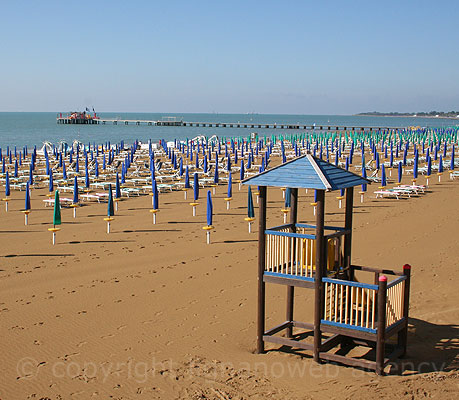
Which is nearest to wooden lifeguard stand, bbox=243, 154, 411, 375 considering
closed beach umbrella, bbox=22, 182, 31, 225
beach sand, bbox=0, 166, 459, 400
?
beach sand, bbox=0, 166, 459, 400

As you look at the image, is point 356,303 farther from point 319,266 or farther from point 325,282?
point 319,266

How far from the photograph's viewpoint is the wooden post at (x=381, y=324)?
6605mm

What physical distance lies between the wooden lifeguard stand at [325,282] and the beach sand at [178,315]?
290 mm

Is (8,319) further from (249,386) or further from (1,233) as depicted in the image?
(1,233)

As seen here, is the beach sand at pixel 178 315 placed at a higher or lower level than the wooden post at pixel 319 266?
lower

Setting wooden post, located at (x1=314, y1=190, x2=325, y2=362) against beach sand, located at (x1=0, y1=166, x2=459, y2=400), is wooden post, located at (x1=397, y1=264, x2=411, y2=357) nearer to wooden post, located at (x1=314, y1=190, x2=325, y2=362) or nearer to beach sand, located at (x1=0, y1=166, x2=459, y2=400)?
beach sand, located at (x1=0, y1=166, x2=459, y2=400)

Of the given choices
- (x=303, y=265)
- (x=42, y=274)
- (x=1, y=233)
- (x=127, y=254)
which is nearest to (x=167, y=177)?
(x=1, y=233)

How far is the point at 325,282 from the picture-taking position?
279 inches

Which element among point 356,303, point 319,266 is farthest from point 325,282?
point 356,303

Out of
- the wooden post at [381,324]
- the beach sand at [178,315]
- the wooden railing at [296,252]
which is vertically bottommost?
the beach sand at [178,315]

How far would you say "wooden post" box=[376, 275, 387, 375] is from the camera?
661 centimetres

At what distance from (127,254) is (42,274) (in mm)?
2162

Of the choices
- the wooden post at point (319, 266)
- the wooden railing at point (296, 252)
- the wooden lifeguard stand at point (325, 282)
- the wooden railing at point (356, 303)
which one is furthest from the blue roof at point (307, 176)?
the wooden railing at point (356, 303)

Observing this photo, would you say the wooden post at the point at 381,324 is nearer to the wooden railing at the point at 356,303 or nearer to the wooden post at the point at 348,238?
the wooden railing at the point at 356,303
